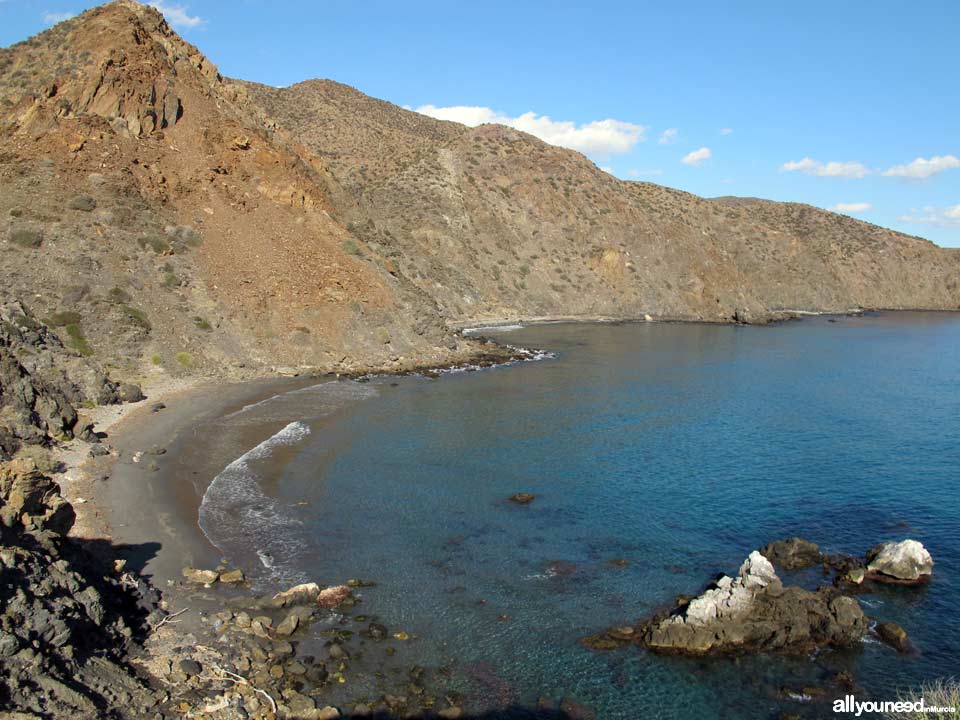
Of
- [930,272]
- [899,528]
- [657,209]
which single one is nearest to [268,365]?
[899,528]

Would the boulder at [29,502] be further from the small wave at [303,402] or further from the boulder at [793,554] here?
the boulder at [793,554]

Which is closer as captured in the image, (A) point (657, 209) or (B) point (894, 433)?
(B) point (894, 433)

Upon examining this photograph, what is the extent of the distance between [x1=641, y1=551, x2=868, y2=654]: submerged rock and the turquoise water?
2.00 ft

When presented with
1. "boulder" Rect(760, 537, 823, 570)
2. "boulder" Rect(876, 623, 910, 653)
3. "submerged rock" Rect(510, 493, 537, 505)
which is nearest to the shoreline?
"submerged rock" Rect(510, 493, 537, 505)

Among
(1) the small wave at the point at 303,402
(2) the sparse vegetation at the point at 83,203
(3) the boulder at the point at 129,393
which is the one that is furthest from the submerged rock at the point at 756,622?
(2) the sparse vegetation at the point at 83,203

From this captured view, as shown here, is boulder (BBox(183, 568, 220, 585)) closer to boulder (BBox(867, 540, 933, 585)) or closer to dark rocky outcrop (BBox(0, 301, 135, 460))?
dark rocky outcrop (BBox(0, 301, 135, 460))

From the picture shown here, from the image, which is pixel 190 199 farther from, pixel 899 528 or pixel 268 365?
pixel 899 528

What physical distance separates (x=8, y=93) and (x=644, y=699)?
63.2 metres

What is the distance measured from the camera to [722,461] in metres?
35.5

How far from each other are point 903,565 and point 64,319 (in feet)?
147

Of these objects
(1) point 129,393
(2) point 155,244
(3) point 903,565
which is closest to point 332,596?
(3) point 903,565

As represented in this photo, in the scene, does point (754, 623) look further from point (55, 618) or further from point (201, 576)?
point (55, 618)

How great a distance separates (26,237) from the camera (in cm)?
4719

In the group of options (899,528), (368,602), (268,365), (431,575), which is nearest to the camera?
(368,602)
